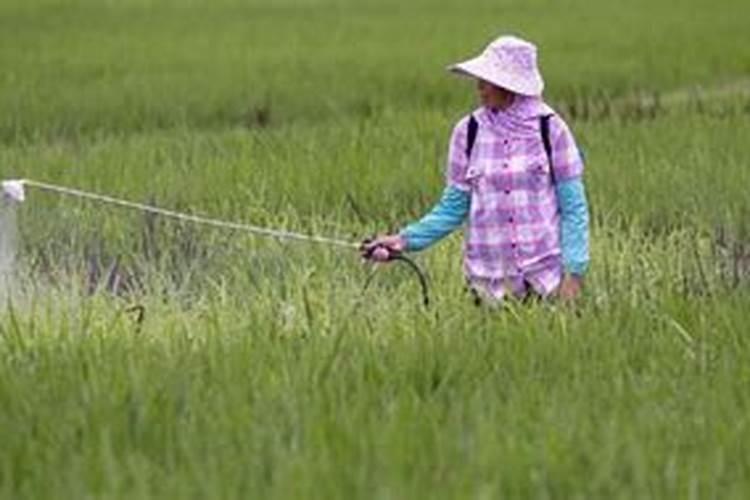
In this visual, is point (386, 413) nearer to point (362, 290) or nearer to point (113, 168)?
point (362, 290)

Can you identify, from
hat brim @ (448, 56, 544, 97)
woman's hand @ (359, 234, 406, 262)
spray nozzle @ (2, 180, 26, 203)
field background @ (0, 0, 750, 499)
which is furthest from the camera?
spray nozzle @ (2, 180, 26, 203)

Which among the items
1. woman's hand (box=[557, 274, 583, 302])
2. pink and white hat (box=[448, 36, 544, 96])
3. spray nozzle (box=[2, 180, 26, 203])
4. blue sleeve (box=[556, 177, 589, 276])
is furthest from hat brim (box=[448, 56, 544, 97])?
spray nozzle (box=[2, 180, 26, 203])

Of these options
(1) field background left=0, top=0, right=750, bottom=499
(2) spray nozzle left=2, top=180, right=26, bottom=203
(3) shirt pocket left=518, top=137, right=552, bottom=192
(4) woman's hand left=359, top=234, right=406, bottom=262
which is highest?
(3) shirt pocket left=518, top=137, right=552, bottom=192

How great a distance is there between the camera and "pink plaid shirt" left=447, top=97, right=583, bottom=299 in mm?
4012

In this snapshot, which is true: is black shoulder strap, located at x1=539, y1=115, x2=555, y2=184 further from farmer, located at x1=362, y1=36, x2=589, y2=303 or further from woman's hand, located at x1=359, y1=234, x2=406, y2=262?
woman's hand, located at x1=359, y1=234, x2=406, y2=262

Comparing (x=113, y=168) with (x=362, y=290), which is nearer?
(x=362, y=290)

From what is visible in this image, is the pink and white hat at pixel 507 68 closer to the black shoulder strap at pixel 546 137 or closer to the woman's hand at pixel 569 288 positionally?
the black shoulder strap at pixel 546 137

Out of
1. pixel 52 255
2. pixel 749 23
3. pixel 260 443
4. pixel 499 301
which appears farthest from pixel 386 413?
pixel 749 23

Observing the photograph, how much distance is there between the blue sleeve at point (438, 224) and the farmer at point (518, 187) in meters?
0.02

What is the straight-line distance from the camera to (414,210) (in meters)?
6.77

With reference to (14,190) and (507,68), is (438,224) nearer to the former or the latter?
(507,68)

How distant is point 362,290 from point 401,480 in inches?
88.0

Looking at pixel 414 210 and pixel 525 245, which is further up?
pixel 525 245

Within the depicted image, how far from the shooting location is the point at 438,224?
4.18 m
